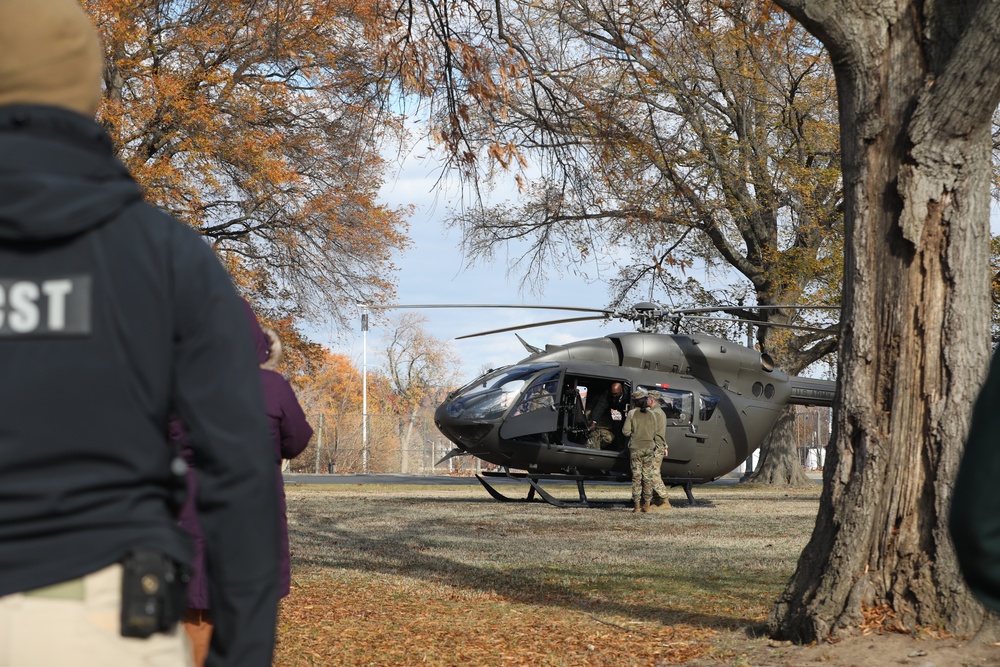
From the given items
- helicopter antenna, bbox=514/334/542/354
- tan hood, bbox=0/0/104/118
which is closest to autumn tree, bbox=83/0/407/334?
helicopter antenna, bbox=514/334/542/354

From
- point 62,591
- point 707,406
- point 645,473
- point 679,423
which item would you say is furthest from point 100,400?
point 707,406

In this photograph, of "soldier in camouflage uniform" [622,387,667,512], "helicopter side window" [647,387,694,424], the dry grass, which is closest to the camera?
the dry grass

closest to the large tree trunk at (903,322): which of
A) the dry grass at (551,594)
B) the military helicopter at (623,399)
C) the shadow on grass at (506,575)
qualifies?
the dry grass at (551,594)

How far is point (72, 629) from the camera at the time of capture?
1.58 meters

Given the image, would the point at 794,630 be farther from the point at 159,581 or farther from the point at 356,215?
the point at 356,215

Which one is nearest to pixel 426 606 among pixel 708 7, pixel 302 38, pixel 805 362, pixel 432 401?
pixel 708 7

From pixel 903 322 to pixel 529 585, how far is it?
403cm

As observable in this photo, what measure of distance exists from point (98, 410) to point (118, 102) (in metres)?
19.4

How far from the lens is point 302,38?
62.2ft

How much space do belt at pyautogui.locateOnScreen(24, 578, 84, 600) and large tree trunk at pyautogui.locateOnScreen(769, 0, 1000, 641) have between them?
17.1 ft

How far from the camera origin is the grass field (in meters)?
6.42

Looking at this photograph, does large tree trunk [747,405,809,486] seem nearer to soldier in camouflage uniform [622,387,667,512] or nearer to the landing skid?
the landing skid

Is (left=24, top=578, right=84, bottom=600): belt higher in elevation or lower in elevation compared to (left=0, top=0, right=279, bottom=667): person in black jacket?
lower

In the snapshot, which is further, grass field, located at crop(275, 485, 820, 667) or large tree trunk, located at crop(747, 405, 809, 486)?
large tree trunk, located at crop(747, 405, 809, 486)
